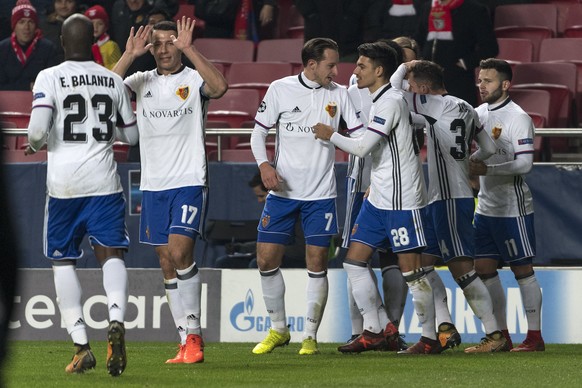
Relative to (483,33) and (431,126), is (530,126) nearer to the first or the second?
(431,126)

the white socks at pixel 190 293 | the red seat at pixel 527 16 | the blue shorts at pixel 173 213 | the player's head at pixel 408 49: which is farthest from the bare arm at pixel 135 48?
the red seat at pixel 527 16

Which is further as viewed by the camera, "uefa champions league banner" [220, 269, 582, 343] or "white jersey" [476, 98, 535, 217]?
"uefa champions league banner" [220, 269, 582, 343]

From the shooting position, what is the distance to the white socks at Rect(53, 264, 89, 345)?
6.10 metres

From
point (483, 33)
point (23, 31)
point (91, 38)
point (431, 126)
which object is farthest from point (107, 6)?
point (91, 38)

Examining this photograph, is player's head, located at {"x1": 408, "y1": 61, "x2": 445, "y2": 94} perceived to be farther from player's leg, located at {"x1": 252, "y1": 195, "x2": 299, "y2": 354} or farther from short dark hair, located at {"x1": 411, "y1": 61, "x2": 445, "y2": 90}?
player's leg, located at {"x1": 252, "y1": 195, "x2": 299, "y2": 354}

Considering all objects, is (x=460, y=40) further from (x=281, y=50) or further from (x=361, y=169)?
(x=361, y=169)

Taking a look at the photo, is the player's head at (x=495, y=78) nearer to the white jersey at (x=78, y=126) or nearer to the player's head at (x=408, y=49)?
the player's head at (x=408, y=49)

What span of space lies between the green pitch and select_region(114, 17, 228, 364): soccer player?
1.45ft

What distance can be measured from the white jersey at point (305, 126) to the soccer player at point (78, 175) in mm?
1747

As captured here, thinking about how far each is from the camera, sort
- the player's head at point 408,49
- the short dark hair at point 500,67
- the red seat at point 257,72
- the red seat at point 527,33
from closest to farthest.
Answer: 1. the short dark hair at point 500,67
2. the player's head at point 408,49
3. the red seat at point 257,72
4. the red seat at point 527,33

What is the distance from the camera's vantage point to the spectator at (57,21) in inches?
527

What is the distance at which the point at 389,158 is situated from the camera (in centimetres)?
756

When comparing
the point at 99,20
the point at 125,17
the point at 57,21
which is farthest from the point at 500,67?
the point at 57,21

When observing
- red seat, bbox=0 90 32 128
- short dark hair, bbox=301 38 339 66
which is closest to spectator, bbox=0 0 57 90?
red seat, bbox=0 90 32 128
